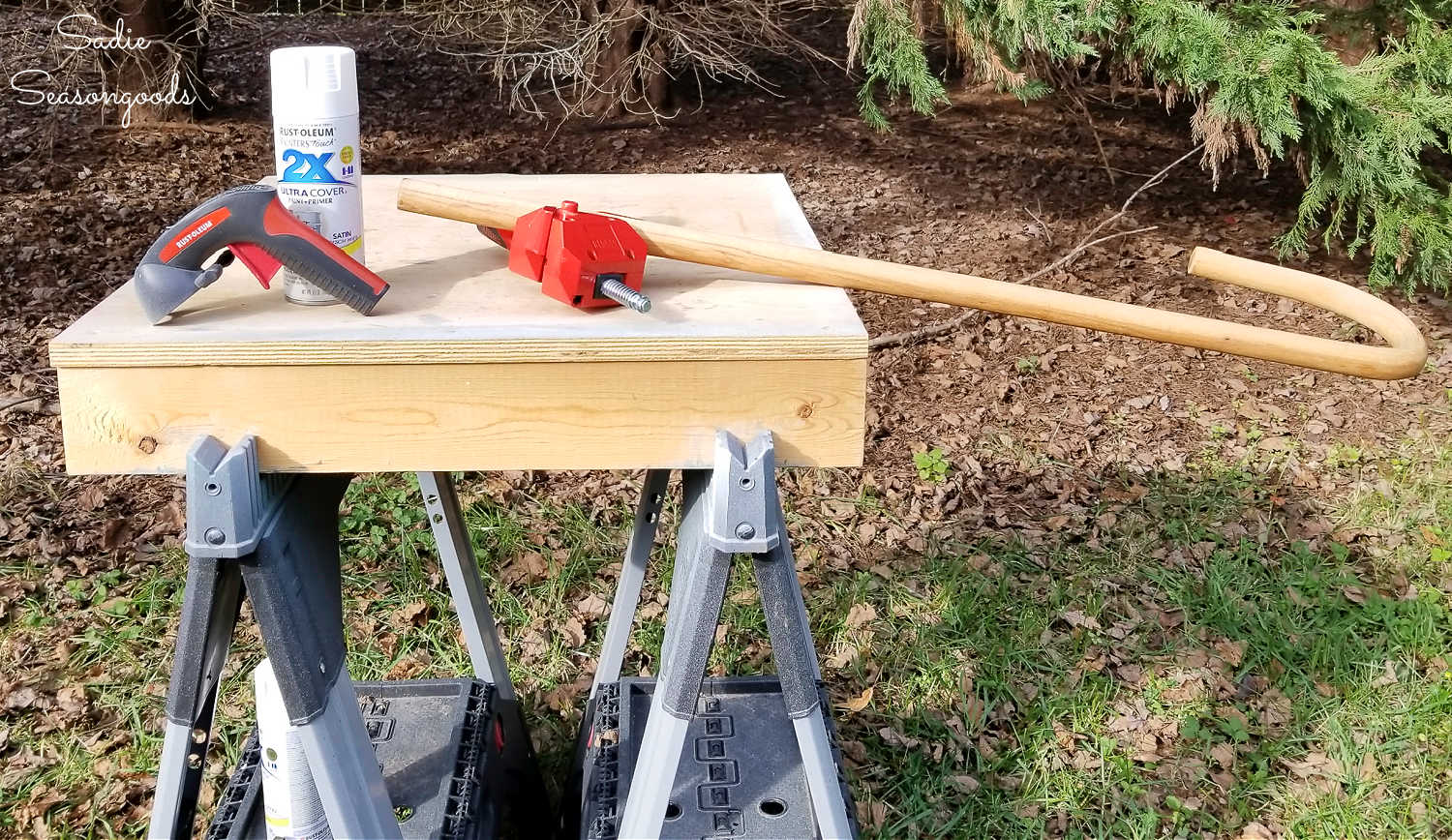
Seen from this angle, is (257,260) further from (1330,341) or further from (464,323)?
(1330,341)

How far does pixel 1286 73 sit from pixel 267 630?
3495mm

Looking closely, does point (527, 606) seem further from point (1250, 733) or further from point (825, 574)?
point (1250, 733)

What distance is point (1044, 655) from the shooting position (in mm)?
3006

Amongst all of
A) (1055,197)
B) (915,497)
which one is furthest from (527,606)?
(1055,197)

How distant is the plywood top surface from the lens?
141 cm

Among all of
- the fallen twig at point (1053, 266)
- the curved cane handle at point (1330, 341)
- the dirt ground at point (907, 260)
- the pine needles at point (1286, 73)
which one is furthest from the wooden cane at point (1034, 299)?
the fallen twig at point (1053, 266)

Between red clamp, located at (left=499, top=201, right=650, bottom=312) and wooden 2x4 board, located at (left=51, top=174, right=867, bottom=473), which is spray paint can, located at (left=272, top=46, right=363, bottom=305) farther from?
red clamp, located at (left=499, top=201, right=650, bottom=312)

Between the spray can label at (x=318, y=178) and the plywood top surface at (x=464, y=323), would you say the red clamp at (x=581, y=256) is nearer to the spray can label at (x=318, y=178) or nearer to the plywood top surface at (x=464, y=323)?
the plywood top surface at (x=464, y=323)

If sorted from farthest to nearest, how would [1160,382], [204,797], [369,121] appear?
[369,121] < [1160,382] < [204,797]

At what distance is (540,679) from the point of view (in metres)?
2.95

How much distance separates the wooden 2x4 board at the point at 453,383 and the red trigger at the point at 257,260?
5cm

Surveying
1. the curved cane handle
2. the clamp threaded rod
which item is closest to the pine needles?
the curved cane handle

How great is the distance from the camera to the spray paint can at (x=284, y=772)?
1.86m

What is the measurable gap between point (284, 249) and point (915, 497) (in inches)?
98.4
